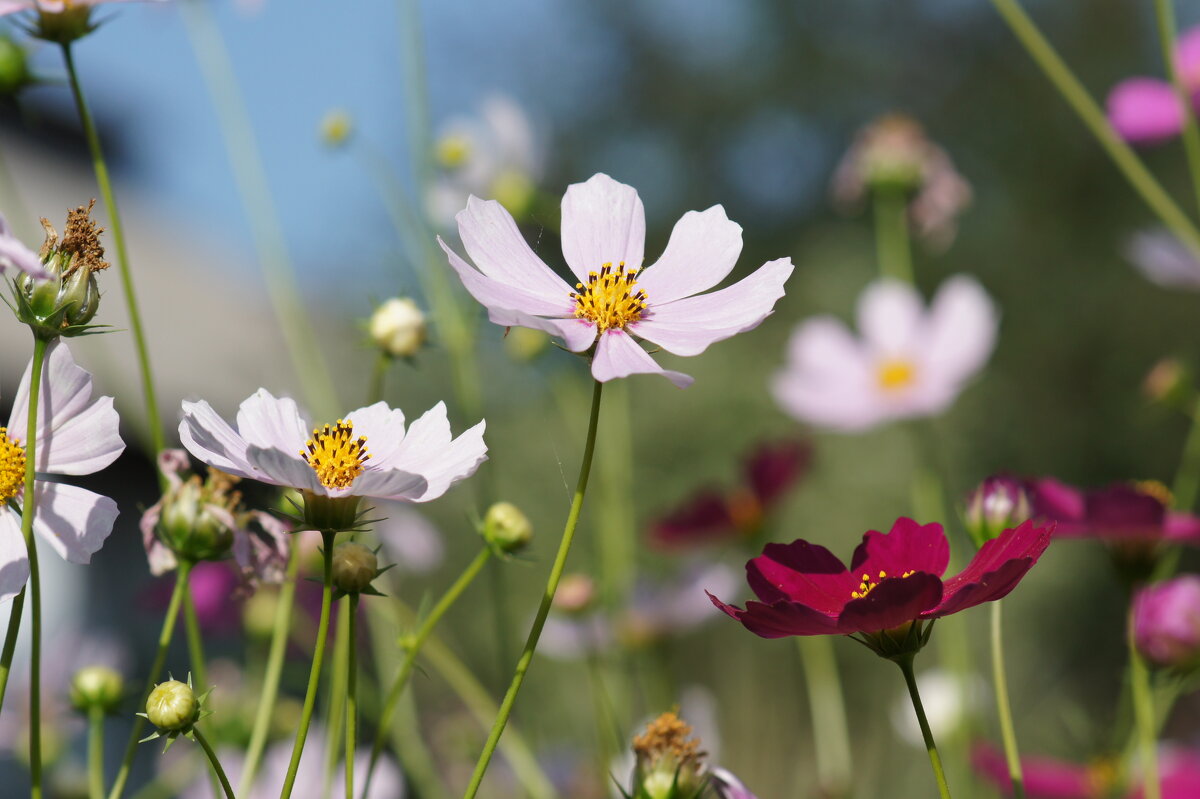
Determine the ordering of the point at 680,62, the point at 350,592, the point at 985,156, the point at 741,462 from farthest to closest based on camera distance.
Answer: the point at 680,62
the point at 985,156
the point at 741,462
the point at 350,592

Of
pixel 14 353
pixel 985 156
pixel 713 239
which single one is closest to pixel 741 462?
pixel 713 239

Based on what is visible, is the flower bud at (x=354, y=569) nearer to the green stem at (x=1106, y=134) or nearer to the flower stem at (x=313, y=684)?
the flower stem at (x=313, y=684)

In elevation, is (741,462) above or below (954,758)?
above

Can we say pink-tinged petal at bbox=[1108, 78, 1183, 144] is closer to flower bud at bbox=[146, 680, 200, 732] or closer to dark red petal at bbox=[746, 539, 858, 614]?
dark red petal at bbox=[746, 539, 858, 614]

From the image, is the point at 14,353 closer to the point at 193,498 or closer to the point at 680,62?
the point at 193,498

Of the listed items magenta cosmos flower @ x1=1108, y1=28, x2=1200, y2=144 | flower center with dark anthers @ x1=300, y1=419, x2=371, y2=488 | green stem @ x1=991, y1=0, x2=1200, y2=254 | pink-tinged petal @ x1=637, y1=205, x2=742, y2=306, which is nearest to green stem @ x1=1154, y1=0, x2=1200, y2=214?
green stem @ x1=991, y1=0, x2=1200, y2=254

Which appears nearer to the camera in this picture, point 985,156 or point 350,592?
point 350,592

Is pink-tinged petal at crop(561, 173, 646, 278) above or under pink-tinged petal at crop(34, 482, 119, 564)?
above
